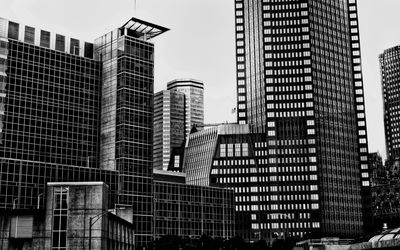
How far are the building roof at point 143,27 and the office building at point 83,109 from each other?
1.03 feet

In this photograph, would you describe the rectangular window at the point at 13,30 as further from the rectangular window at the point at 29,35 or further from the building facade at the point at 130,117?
the building facade at the point at 130,117

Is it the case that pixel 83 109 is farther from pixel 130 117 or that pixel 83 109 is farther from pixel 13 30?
pixel 13 30

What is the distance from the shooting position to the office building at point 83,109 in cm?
16162

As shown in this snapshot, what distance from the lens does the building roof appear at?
180400mm

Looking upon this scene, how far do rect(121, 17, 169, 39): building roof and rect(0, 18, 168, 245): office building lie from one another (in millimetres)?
312

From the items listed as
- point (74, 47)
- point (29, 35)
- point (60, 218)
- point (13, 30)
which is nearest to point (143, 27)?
point (74, 47)

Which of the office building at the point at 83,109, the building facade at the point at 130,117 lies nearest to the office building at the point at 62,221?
the office building at the point at 83,109

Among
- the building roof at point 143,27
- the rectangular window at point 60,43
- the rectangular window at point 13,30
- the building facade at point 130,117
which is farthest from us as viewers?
the building roof at point 143,27

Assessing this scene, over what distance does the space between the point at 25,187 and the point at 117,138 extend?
32.0 meters

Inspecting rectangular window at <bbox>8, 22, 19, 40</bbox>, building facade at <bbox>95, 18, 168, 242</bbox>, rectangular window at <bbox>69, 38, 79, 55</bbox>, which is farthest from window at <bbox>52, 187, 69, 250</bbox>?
rectangular window at <bbox>69, 38, 79, 55</bbox>

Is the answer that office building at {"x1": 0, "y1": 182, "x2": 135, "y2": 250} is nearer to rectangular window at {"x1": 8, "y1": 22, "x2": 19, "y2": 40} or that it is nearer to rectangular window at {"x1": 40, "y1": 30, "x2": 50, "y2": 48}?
rectangular window at {"x1": 8, "y1": 22, "x2": 19, "y2": 40}

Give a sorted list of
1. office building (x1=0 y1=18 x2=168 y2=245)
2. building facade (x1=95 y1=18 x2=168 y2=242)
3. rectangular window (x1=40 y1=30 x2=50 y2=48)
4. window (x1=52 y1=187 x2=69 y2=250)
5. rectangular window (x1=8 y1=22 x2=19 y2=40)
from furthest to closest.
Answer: rectangular window (x1=40 y1=30 x2=50 y2=48)
building facade (x1=95 y1=18 x2=168 y2=242)
rectangular window (x1=8 y1=22 x2=19 y2=40)
office building (x1=0 y1=18 x2=168 y2=245)
window (x1=52 y1=187 x2=69 y2=250)

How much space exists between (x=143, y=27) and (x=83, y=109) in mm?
31424

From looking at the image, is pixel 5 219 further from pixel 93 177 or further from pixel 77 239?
pixel 93 177
